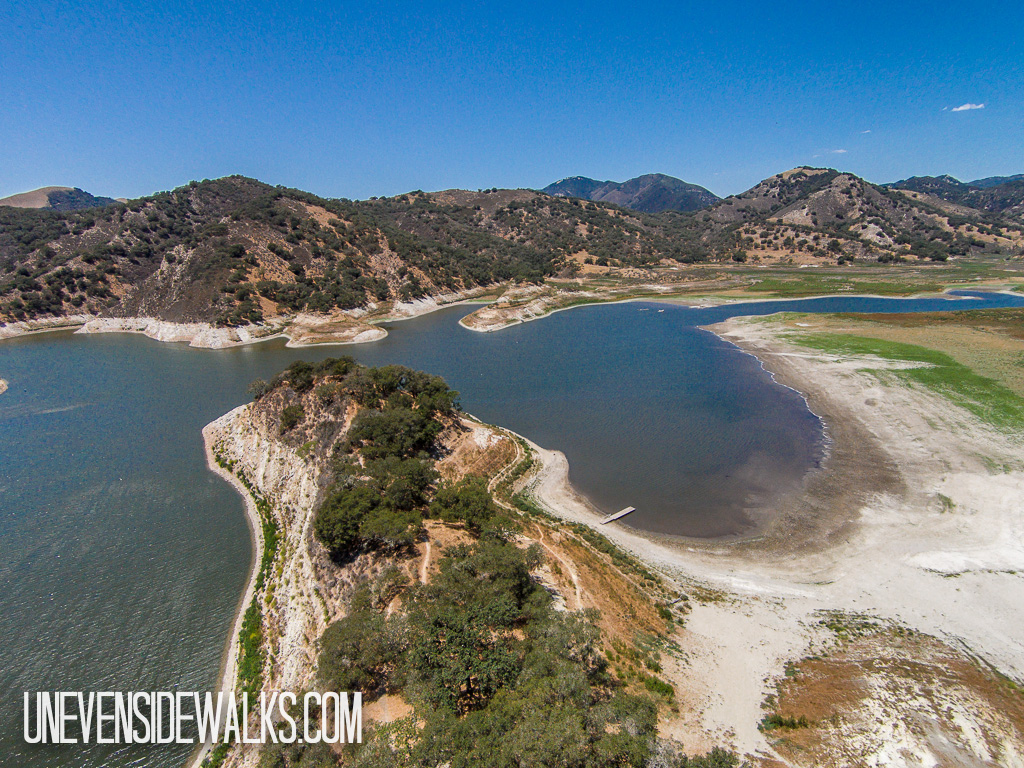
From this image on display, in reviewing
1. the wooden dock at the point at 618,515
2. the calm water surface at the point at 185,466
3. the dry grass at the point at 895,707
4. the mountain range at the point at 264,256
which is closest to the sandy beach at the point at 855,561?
the dry grass at the point at 895,707

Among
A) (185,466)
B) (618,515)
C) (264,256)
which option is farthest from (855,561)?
(264,256)

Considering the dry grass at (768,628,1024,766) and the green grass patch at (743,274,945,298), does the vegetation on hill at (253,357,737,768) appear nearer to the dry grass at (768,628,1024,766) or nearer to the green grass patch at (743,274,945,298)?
the dry grass at (768,628,1024,766)

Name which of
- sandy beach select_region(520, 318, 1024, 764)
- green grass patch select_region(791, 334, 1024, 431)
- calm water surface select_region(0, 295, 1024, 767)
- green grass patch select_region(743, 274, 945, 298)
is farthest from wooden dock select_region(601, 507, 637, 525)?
green grass patch select_region(743, 274, 945, 298)

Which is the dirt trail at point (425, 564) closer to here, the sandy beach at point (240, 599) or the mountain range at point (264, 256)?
the sandy beach at point (240, 599)

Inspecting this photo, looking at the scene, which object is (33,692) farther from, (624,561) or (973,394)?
(973,394)

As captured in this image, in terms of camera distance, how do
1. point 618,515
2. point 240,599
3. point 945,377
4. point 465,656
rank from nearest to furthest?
point 465,656 → point 240,599 → point 618,515 → point 945,377

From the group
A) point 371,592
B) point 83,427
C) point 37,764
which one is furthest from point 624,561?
point 83,427

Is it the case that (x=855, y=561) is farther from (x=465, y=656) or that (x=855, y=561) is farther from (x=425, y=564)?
(x=425, y=564)
